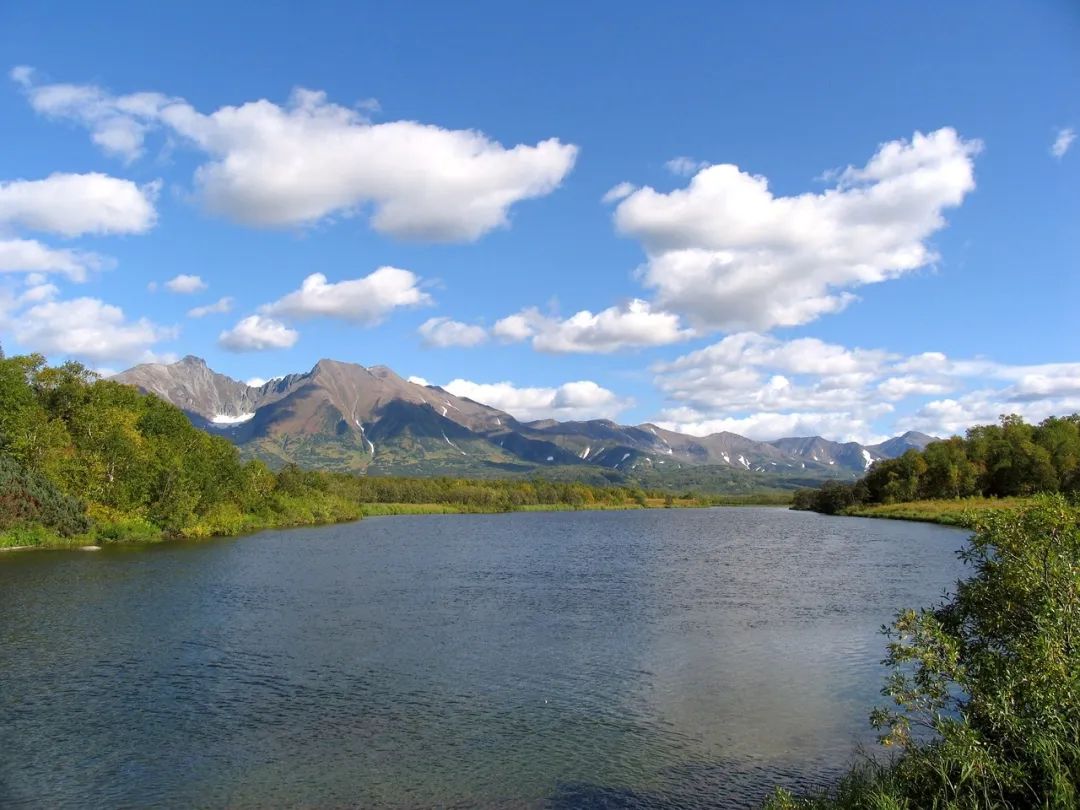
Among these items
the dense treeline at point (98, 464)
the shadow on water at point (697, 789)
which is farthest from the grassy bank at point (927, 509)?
the dense treeline at point (98, 464)

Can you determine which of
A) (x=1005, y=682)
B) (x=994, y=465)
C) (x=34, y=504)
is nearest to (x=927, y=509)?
(x=994, y=465)

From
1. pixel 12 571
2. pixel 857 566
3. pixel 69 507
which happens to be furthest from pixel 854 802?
pixel 69 507

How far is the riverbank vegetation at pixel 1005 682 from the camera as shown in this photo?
1388 cm

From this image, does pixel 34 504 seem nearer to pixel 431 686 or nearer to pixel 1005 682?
pixel 431 686

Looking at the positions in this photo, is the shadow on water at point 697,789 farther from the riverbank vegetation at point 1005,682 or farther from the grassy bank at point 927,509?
the grassy bank at point 927,509

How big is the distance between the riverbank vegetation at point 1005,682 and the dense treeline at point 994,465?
146 metres

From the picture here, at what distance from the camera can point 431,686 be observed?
30344 mm

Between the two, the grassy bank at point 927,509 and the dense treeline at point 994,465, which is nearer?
→ the grassy bank at point 927,509

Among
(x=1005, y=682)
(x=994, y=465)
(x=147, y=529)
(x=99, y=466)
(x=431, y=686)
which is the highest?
(x=994, y=465)

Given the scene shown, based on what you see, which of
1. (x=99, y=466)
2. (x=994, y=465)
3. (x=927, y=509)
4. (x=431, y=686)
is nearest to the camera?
(x=431, y=686)

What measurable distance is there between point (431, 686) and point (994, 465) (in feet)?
548

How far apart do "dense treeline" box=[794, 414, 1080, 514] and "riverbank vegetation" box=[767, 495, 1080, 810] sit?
478 ft

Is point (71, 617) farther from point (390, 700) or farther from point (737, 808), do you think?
point (737, 808)

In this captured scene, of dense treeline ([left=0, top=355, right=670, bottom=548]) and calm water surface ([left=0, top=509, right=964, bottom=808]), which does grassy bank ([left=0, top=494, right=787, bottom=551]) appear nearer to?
dense treeline ([left=0, top=355, right=670, bottom=548])
